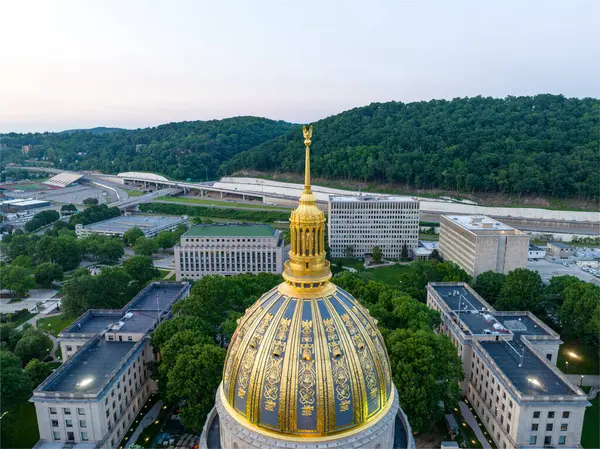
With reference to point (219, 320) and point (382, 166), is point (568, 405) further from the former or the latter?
point (382, 166)

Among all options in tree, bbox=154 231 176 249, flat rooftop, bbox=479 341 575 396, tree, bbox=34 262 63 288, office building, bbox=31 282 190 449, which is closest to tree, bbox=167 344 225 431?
office building, bbox=31 282 190 449

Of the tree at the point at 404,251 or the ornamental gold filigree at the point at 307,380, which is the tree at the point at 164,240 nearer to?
the tree at the point at 404,251

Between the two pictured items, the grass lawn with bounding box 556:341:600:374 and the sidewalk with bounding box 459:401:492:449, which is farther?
the grass lawn with bounding box 556:341:600:374

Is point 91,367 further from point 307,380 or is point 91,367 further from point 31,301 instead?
point 31,301

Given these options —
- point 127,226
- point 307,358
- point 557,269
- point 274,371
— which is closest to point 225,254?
point 127,226

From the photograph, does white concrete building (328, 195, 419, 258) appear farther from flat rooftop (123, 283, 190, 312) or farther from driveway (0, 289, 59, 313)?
driveway (0, 289, 59, 313)

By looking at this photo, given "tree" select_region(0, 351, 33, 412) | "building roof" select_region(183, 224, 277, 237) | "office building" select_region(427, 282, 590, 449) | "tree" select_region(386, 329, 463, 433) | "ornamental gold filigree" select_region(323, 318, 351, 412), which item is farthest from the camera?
"building roof" select_region(183, 224, 277, 237)

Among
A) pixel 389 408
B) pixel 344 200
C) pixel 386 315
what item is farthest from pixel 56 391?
pixel 344 200
